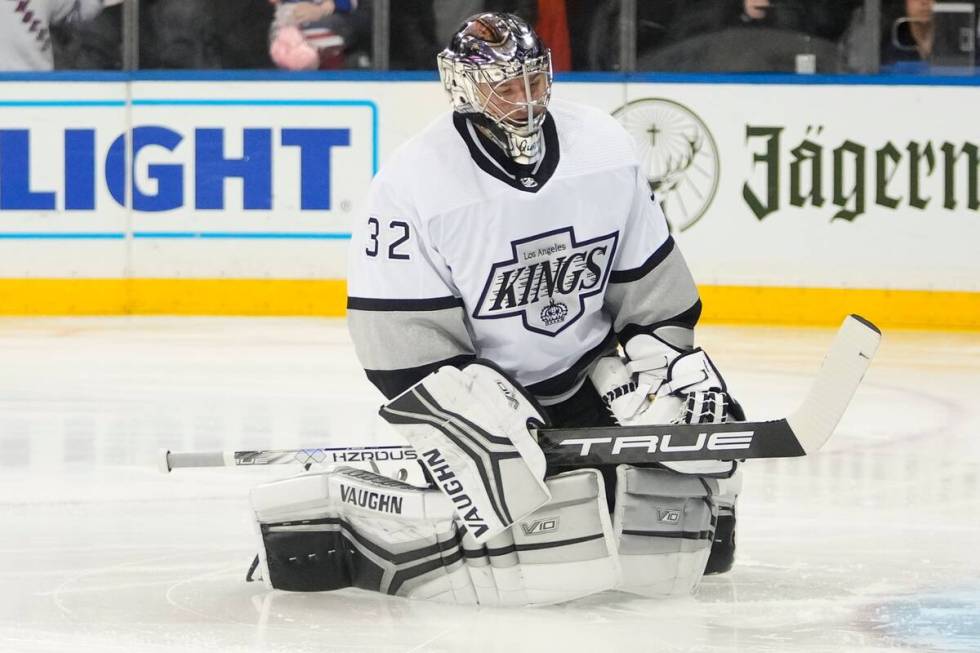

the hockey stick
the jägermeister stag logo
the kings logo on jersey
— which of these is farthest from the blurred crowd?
the hockey stick

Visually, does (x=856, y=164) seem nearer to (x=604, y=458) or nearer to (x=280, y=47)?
(x=280, y=47)

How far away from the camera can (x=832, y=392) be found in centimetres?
245

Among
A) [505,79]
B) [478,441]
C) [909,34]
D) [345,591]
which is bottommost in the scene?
[345,591]

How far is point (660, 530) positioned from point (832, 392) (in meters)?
0.34

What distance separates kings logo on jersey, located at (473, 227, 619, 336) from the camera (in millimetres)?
2613

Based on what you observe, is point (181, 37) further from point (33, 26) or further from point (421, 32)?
point (421, 32)

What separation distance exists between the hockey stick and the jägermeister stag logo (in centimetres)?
384

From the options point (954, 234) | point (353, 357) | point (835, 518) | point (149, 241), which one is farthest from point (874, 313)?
point (835, 518)

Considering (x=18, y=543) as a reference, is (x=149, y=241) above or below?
above

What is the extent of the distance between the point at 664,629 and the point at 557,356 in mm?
479

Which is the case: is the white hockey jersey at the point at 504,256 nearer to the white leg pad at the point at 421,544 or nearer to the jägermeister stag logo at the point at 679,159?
the white leg pad at the point at 421,544

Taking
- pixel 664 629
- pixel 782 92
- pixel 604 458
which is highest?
pixel 782 92

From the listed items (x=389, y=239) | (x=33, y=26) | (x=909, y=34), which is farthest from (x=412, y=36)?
(x=389, y=239)

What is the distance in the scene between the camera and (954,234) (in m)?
6.25
